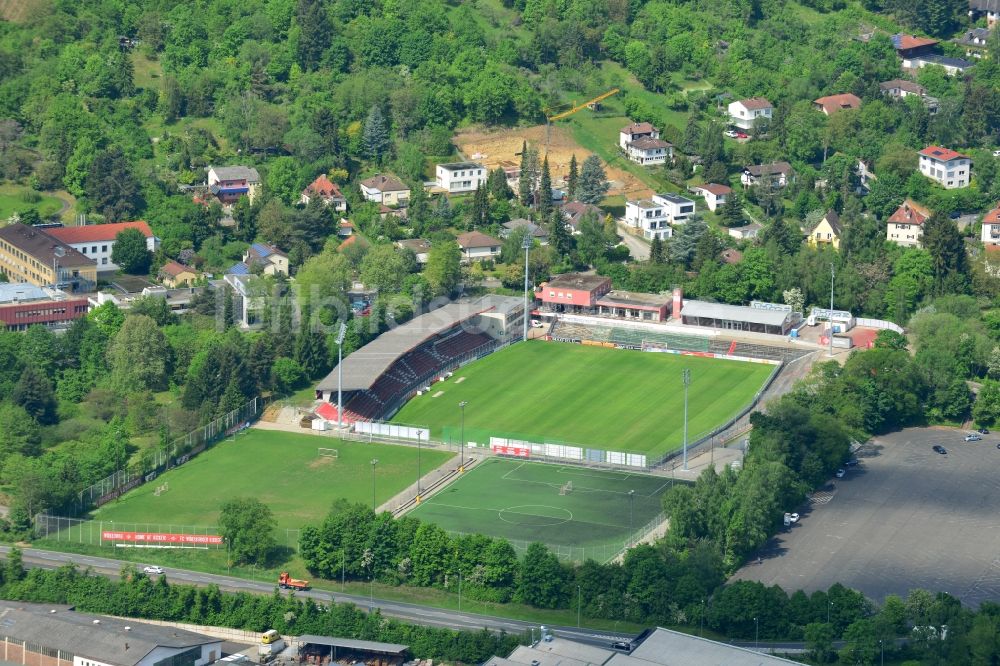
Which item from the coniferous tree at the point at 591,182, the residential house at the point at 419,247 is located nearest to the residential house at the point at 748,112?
the coniferous tree at the point at 591,182

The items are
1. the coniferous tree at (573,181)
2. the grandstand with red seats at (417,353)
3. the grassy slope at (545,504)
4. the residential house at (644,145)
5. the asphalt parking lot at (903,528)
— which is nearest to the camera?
the asphalt parking lot at (903,528)

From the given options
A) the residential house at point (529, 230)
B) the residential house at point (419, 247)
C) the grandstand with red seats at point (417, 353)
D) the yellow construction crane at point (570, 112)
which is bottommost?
the grandstand with red seats at point (417, 353)

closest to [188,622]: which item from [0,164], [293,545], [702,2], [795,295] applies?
[293,545]

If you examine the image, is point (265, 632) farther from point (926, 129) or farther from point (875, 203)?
point (926, 129)

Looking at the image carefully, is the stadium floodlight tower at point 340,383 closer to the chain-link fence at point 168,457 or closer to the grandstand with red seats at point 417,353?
the grandstand with red seats at point 417,353

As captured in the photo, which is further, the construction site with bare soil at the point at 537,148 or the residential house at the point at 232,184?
the construction site with bare soil at the point at 537,148

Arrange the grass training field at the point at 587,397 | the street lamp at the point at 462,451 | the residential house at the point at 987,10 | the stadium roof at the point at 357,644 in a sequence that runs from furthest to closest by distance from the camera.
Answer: the residential house at the point at 987,10
the grass training field at the point at 587,397
the street lamp at the point at 462,451
the stadium roof at the point at 357,644
